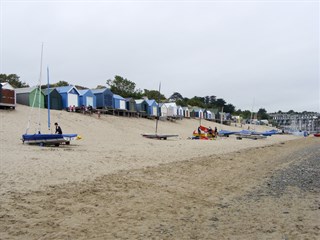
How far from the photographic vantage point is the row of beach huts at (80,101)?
33.6 m

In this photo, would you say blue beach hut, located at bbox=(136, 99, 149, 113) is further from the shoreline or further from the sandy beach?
the shoreline

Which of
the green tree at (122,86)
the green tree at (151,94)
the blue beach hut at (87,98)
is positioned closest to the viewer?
the blue beach hut at (87,98)

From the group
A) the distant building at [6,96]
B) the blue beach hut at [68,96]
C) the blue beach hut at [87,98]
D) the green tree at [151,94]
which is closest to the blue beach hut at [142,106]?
the blue beach hut at [87,98]

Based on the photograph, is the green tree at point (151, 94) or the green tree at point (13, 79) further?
the green tree at point (151, 94)

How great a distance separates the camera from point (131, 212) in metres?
6.75

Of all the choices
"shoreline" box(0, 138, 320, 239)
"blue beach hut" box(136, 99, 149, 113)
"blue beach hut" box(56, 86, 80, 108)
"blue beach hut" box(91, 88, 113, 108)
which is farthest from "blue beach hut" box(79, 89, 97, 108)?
"shoreline" box(0, 138, 320, 239)

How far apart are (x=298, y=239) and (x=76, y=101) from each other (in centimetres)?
4084

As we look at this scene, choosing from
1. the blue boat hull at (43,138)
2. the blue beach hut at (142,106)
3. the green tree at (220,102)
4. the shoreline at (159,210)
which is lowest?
the shoreline at (159,210)

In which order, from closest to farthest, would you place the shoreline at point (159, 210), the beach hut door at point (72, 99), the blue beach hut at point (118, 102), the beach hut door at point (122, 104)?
1. the shoreline at point (159, 210)
2. the beach hut door at point (72, 99)
3. the blue beach hut at point (118, 102)
4. the beach hut door at point (122, 104)

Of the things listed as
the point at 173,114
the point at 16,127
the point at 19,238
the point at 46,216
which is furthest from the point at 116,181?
the point at 173,114

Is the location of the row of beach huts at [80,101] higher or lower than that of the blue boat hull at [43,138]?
higher

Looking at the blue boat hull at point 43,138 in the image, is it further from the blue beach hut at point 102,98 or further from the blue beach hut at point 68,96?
the blue beach hut at point 102,98

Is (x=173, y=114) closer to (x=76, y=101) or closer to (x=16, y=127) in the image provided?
(x=76, y=101)

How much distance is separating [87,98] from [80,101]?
124 cm
